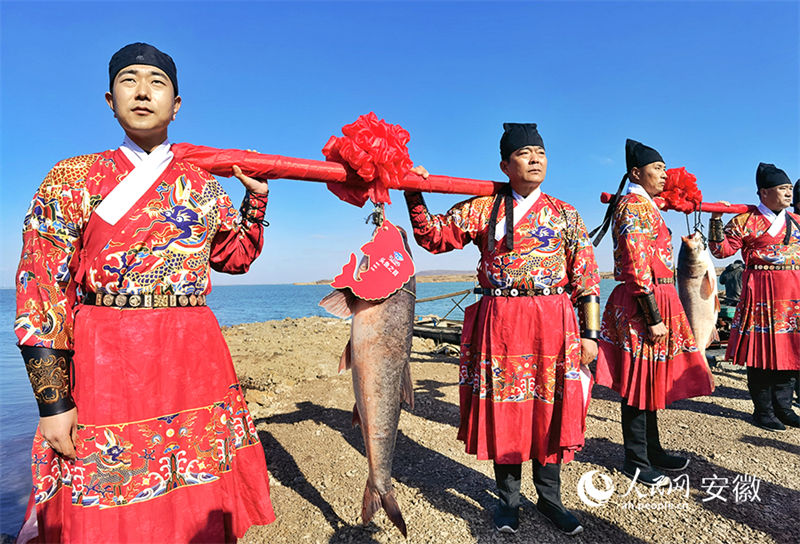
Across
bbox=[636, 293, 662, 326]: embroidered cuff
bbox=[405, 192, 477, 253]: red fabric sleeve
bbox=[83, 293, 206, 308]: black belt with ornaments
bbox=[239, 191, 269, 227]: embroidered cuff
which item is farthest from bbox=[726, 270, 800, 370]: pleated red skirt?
bbox=[83, 293, 206, 308]: black belt with ornaments

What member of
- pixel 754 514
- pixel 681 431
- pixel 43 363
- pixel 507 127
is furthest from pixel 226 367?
pixel 681 431

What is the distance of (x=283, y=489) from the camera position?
387 cm

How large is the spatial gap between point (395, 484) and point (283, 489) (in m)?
1.03

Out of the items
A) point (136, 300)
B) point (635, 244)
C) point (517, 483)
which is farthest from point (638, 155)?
point (136, 300)

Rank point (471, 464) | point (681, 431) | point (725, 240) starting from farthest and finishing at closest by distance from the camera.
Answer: point (725, 240) < point (681, 431) < point (471, 464)

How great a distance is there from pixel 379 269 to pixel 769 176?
5.92m

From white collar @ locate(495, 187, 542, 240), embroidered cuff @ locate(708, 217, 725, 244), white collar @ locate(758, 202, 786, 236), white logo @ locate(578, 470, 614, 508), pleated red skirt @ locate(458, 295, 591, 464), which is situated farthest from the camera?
embroidered cuff @ locate(708, 217, 725, 244)

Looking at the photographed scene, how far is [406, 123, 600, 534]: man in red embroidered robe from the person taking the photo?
10.0 feet

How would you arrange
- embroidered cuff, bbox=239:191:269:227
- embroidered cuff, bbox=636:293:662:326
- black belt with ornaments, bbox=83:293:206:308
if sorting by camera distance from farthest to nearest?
embroidered cuff, bbox=636:293:662:326 < embroidered cuff, bbox=239:191:269:227 < black belt with ornaments, bbox=83:293:206:308

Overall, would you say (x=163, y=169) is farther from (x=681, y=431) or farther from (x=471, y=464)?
(x=681, y=431)

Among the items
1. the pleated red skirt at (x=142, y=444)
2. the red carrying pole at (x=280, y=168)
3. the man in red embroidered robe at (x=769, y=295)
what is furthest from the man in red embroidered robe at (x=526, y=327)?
the man in red embroidered robe at (x=769, y=295)

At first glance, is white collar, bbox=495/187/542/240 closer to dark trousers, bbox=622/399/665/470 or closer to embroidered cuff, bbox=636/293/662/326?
embroidered cuff, bbox=636/293/662/326

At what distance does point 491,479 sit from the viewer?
4.05 meters

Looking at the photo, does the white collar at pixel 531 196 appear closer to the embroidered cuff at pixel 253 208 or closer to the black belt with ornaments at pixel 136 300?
the embroidered cuff at pixel 253 208
